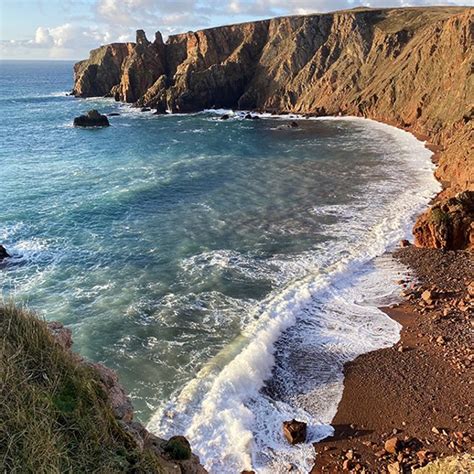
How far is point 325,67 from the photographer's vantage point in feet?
284

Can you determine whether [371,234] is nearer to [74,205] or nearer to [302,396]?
[302,396]

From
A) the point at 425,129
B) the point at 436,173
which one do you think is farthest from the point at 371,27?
the point at 436,173

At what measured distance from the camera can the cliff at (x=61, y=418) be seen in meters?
7.18

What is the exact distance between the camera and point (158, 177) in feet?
152

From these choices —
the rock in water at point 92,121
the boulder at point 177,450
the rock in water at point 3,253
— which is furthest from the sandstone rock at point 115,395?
the rock in water at point 92,121

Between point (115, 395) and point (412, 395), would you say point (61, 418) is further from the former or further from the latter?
point (412, 395)

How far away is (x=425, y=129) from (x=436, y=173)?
19.8m

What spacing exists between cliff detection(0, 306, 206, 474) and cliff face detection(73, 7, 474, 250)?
49481 millimetres

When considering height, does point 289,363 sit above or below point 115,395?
below

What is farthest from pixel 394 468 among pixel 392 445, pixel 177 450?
pixel 177 450

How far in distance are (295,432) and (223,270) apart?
12350 mm

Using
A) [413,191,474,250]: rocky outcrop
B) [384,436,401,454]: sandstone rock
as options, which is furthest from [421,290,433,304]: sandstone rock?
[384,436,401,454]: sandstone rock

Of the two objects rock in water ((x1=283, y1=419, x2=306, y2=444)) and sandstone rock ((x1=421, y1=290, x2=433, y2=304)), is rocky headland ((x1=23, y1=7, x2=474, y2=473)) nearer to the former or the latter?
sandstone rock ((x1=421, y1=290, x2=433, y2=304))

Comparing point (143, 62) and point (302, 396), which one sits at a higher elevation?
point (143, 62)
